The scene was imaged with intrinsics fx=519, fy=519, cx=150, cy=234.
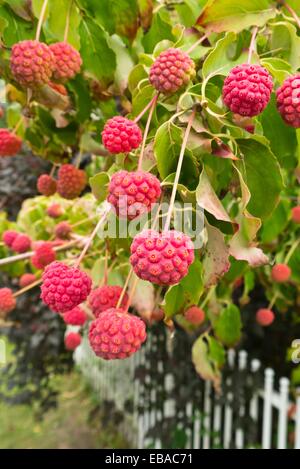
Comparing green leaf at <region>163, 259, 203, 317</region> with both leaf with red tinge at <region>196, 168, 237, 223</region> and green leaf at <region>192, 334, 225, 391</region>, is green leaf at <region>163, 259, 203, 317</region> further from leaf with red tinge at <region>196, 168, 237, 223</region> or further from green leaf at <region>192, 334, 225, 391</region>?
green leaf at <region>192, 334, 225, 391</region>

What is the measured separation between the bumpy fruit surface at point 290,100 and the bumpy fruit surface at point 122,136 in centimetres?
19

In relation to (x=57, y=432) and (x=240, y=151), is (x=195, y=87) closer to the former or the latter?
(x=240, y=151)

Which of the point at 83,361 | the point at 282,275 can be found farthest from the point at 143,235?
the point at 83,361

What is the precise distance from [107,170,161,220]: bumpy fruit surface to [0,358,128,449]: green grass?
11.5 feet

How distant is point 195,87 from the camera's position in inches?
30.0

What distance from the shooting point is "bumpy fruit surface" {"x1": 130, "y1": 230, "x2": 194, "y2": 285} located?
546mm

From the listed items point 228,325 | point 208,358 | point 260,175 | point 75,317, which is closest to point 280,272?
point 228,325

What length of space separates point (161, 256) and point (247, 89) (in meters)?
0.24

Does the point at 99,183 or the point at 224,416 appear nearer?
the point at 99,183

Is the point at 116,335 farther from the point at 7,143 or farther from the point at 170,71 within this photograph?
the point at 7,143

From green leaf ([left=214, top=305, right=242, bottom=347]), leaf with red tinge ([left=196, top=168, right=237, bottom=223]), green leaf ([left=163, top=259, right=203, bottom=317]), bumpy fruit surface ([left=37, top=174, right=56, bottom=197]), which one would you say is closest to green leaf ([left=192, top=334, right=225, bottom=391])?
green leaf ([left=214, top=305, right=242, bottom=347])

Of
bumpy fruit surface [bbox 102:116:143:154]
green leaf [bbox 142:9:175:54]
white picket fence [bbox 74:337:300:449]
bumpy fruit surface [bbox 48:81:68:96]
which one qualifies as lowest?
white picket fence [bbox 74:337:300:449]

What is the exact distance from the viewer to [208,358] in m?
1.68
